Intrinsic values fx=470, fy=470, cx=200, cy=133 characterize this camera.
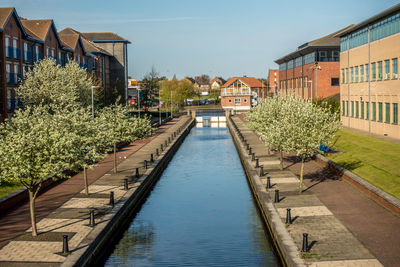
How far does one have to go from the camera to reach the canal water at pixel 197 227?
59.5ft

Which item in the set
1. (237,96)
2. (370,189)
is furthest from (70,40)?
(237,96)

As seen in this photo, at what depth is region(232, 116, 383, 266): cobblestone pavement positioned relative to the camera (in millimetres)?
15141

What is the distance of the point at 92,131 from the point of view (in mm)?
23656

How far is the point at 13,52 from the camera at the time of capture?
4728 centimetres

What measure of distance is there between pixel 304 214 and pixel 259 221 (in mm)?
3157

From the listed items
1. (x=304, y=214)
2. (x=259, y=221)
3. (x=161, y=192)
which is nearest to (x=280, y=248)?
(x=304, y=214)

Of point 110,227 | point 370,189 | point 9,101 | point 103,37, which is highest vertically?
point 103,37

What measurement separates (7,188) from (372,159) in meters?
23.3

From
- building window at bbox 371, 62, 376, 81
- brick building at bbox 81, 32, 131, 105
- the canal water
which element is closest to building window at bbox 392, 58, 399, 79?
building window at bbox 371, 62, 376, 81

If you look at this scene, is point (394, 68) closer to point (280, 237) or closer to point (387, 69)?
point (387, 69)

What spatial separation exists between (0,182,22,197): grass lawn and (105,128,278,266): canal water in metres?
6.79

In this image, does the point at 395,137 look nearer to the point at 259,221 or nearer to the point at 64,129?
the point at 259,221

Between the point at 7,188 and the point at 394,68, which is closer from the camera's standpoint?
the point at 7,188

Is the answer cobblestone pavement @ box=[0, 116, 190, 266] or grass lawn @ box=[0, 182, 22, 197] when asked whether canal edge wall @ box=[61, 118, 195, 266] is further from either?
grass lawn @ box=[0, 182, 22, 197]
